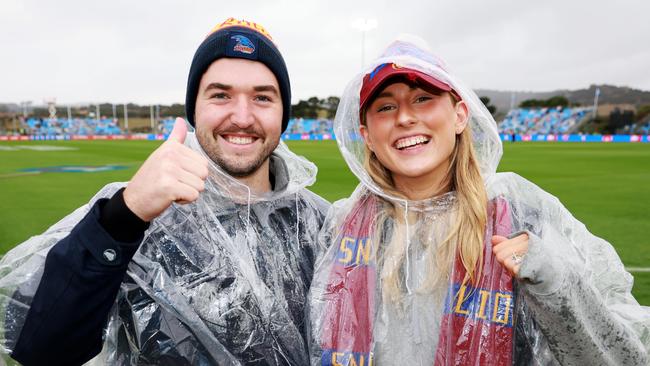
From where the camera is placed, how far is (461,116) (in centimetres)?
201

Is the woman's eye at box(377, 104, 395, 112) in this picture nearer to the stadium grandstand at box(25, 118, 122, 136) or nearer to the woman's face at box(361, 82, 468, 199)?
the woman's face at box(361, 82, 468, 199)

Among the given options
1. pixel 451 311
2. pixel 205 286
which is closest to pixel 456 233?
pixel 451 311

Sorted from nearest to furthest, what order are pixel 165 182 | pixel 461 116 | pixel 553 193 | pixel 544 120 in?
1. pixel 165 182
2. pixel 461 116
3. pixel 553 193
4. pixel 544 120

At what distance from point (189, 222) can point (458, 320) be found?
3.58 feet

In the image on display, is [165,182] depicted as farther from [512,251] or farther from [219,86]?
[512,251]

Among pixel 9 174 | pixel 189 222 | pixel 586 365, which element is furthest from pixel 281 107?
pixel 9 174

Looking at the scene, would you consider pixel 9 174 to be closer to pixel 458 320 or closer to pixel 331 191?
pixel 331 191

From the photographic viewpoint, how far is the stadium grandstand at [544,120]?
196 ft

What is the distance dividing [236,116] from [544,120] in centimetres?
7160

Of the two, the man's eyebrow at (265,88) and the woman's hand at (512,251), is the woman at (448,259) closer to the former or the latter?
the woman's hand at (512,251)

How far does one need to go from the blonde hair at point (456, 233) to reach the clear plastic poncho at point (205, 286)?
15.8 inches

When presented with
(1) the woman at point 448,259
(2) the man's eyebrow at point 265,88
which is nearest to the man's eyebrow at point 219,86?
(2) the man's eyebrow at point 265,88

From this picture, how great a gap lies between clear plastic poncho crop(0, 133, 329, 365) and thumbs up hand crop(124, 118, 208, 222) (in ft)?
1.26

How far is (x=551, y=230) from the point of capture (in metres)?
1.70
